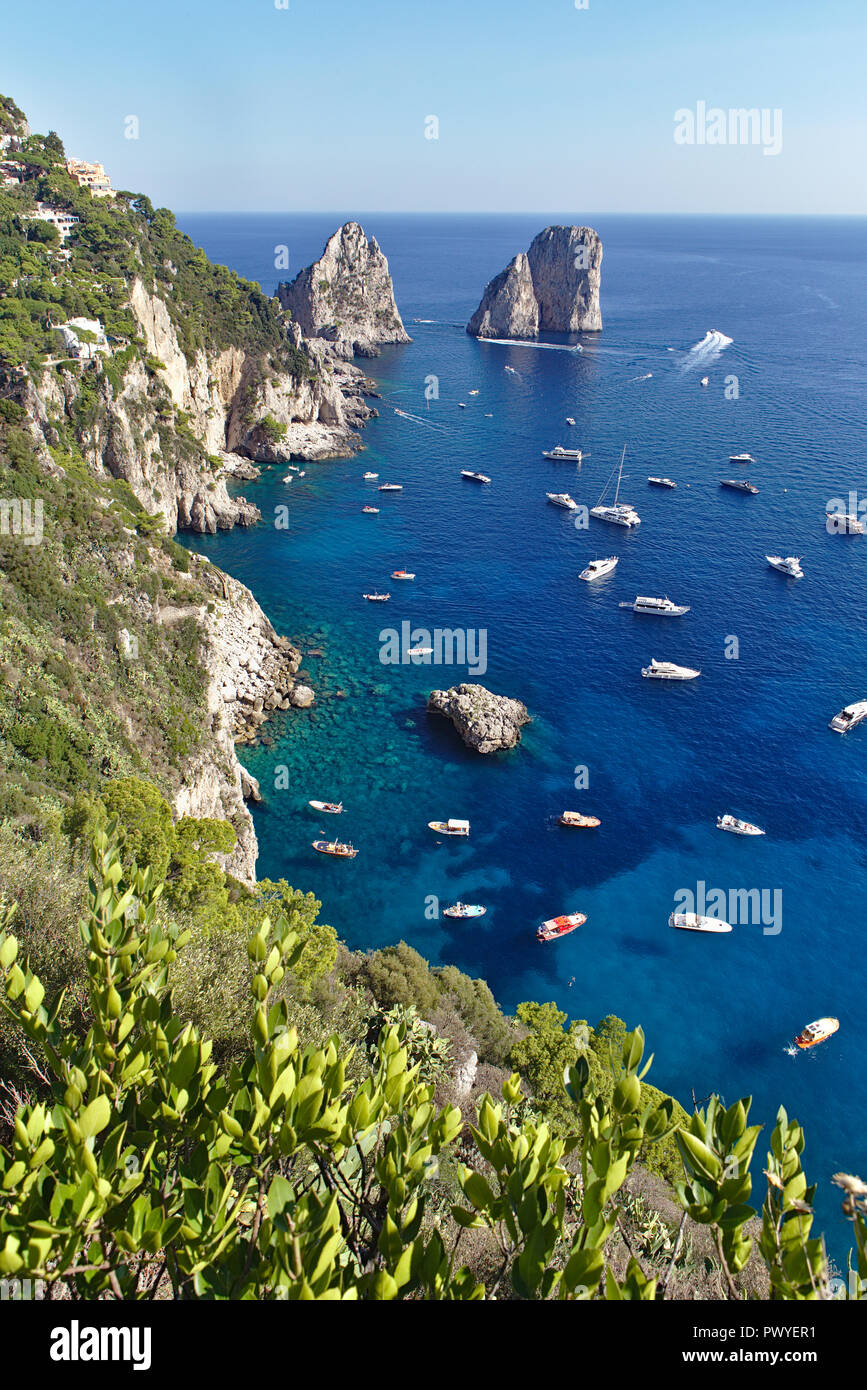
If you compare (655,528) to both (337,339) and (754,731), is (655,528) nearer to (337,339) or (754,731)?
(754,731)

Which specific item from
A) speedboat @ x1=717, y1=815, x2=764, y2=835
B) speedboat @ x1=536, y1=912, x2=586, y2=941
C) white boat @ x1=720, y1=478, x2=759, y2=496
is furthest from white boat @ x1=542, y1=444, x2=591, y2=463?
speedboat @ x1=536, y1=912, x2=586, y2=941

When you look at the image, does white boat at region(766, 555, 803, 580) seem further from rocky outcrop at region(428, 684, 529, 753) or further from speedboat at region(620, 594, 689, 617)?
rocky outcrop at region(428, 684, 529, 753)

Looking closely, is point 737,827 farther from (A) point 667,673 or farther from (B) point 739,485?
(B) point 739,485

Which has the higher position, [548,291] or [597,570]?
[548,291]

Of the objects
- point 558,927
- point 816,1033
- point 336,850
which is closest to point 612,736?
point 558,927

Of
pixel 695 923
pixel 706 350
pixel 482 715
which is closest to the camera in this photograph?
pixel 695 923

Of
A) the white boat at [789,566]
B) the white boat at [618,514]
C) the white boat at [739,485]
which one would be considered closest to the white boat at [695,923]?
the white boat at [789,566]
